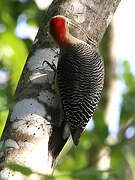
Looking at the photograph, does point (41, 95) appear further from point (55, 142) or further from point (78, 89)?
point (78, 89)

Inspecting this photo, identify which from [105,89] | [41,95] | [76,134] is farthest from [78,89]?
[105,89]

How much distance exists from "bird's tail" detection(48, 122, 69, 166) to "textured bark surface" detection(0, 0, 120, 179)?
66mm

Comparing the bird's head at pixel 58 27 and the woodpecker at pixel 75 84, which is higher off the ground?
the bird's head at pixel 58 27

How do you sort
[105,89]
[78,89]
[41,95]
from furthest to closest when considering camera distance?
[105,89], [78,89], [41,95]

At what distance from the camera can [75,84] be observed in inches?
152

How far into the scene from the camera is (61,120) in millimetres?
3594

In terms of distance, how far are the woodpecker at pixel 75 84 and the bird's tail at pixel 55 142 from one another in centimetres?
20

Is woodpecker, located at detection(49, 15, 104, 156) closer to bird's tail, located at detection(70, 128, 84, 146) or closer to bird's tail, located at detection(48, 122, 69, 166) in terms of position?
bird's tail, located at detection(70, 128, 84, 146)

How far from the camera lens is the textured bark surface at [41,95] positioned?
→ 2957mm

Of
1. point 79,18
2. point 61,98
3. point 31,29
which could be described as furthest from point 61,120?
point 31,29

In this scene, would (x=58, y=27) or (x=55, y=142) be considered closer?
(x=55, y=142)

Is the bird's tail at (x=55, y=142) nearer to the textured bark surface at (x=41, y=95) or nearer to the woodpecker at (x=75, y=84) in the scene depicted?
the textured bark surface at (x=41, y=95)

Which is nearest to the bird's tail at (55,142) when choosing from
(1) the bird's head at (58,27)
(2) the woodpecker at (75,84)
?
(2) the woodpecker at (75,84)

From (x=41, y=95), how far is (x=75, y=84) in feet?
1.86
